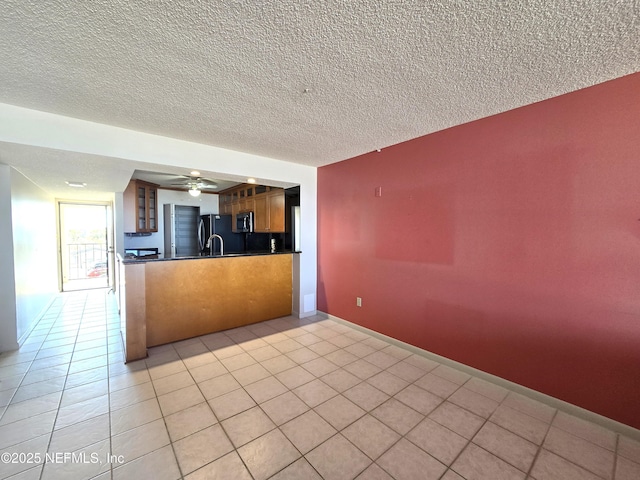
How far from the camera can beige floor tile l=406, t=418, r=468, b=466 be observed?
1588 millimetres

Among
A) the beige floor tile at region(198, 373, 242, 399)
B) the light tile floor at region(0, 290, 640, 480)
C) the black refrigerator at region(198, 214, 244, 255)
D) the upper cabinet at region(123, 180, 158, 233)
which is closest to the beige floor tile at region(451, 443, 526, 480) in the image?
the light tile floor at region(0, 290, 640, 480)

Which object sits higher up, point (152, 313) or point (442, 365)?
point (152, 313)

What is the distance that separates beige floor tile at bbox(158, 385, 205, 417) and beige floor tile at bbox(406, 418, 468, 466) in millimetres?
Answer: 1618

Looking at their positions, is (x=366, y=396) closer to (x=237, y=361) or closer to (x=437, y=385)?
(x=437, y=385)

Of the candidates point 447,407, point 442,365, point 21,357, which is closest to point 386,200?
point 442,365

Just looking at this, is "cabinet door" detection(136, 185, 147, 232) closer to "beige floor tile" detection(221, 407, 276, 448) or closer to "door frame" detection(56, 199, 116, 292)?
"door frame" detection(56, 199, 116, 292)

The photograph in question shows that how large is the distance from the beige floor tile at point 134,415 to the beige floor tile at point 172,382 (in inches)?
6.5

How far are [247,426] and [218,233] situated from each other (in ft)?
14.1

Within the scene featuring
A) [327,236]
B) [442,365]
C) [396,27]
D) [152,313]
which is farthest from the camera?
[327,236]

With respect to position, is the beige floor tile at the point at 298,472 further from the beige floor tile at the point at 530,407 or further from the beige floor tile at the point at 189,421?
the beige floor tile at the point at 530,407

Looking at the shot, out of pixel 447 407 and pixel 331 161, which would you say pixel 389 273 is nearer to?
pixel 447 407

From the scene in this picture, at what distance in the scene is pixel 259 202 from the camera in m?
4.93

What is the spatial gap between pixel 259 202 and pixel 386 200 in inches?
104

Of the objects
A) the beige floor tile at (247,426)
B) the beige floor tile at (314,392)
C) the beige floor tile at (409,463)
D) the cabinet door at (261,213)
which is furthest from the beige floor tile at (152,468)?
the cabinet door at (261,213)
